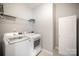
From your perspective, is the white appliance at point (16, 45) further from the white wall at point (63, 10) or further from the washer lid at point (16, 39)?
the white wall at point (63, 10)

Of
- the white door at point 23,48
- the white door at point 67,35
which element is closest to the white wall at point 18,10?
the white door at point 23,48

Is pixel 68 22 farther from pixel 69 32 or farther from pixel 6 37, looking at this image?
pixel 6 37

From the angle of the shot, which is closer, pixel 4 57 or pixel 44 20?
pixel 4 57

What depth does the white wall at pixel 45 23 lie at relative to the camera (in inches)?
47.8

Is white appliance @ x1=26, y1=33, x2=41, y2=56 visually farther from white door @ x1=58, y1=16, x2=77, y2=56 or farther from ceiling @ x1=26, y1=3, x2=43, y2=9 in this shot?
ceiling @ x1=26, y1=3, x2=43, y2=9

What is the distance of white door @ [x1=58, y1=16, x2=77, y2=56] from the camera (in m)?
1.18

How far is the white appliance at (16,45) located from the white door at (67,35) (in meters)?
0.54

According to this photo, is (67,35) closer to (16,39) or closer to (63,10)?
(63,10)

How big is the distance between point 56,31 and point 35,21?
39 cm

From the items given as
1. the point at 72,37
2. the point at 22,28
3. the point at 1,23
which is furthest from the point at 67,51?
the point at 1,23

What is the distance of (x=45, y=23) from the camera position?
124cm

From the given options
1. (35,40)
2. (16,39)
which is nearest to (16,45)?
(16,39)

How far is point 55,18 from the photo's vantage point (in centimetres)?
120

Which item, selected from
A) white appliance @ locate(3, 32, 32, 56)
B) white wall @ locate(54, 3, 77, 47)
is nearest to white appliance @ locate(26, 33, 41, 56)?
white appliance @ locate(3, 32, 32, 56)
